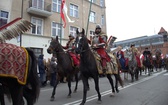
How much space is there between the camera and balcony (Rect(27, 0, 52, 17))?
19.9 metres

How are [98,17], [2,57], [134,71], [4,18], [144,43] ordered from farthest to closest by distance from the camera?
[144,43], [98,17], [4,18], [134,71], [2,57]

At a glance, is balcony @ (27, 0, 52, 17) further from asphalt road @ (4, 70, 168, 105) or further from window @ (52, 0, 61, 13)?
asphalt road @ (4, 70, 168, 105)

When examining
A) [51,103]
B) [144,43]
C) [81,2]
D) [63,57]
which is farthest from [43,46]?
[144,43]

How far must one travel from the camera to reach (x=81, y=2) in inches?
1091

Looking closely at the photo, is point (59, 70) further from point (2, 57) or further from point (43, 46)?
point (43, 46)

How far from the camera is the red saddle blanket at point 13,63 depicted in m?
3.07

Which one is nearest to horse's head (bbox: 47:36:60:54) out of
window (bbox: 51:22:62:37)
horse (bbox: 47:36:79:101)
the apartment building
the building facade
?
horse (bbox: 47:36:79:101)

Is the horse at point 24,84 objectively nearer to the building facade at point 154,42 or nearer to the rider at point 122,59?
the rider at point 122,59

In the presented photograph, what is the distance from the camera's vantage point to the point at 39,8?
20906mm

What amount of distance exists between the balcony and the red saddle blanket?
58.3 ft

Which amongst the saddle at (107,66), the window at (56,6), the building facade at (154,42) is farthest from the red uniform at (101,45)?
the building facade at (154,42)

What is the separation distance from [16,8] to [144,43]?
63.3 metres

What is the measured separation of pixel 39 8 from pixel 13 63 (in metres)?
19.2

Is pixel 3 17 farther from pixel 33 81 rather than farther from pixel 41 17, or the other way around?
pixel 33 81
